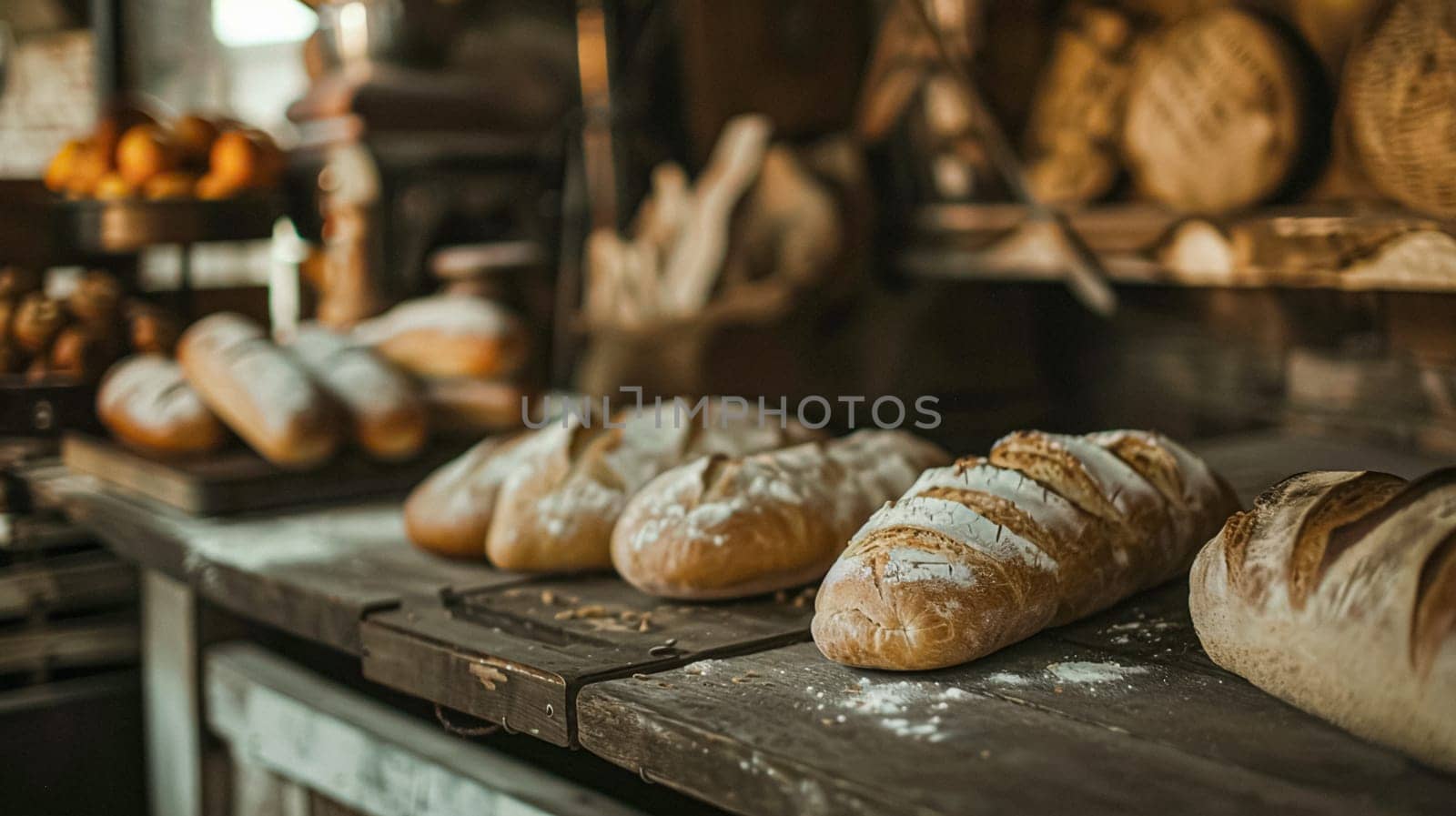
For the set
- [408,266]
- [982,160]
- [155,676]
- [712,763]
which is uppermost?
[982,160]

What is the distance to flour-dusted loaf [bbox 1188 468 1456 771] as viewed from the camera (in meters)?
1.06

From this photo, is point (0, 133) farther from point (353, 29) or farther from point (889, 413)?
point (889, 413)

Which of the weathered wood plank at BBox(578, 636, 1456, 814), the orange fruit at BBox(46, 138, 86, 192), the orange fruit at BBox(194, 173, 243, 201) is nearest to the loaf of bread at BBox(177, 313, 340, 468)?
the orange fruit at BBox(194, 173, 243, 201)

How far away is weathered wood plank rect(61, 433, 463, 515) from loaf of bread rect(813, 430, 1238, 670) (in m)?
1.33

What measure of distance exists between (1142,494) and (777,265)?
6.35ft

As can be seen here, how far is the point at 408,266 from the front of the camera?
315 centimetres

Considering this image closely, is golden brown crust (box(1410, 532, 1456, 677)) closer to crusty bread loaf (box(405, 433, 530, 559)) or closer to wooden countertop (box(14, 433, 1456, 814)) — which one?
wooden countertop (box(14, 433, 1456, 814))

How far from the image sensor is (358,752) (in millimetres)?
1842

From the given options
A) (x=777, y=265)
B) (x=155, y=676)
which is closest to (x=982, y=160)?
(x=777, y=265)

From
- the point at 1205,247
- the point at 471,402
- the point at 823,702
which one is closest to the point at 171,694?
the point at 471,402

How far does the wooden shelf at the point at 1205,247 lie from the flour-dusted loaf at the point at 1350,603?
1.24 m

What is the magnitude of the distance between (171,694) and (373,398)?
63cm

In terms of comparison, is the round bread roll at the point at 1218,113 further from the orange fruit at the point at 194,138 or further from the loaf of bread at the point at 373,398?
the orange fruit at the point at 194,138

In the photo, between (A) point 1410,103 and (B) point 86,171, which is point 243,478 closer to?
(B) point 86,171
